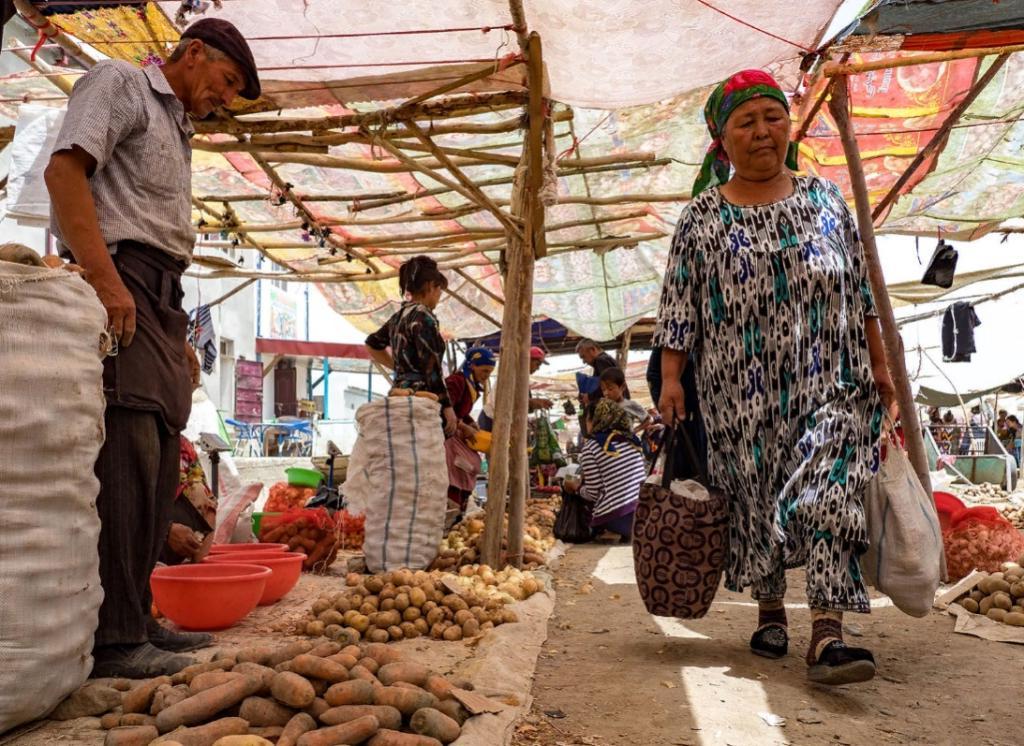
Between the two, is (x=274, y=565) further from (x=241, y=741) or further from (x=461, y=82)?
(x=461, y=82)

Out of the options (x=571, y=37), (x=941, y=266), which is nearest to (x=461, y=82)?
(x=571, y=37)

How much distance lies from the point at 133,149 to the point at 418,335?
2.49m

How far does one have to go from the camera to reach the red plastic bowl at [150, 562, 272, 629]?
2984 mm

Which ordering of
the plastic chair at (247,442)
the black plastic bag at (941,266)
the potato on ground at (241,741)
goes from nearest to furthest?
1. the potato on ground at (241,741)
2. the black plastic bag at (941,266)
3. the plastic chair at (247,442)

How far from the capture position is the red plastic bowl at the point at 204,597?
9.79ft

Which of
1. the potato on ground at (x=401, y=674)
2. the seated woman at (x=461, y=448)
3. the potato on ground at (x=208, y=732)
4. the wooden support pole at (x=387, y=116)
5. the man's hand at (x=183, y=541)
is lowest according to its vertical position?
the potato on ground at (x=208, y=732)

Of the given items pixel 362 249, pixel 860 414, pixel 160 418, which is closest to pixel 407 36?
pixel 160 418

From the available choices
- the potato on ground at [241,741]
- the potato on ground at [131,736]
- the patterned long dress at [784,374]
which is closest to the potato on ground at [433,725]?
the potato on ground at [241,741]

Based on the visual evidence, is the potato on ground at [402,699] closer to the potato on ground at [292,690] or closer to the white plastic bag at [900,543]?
the potato on ground at [292,690]

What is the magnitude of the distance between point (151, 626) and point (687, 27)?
3.18 meters

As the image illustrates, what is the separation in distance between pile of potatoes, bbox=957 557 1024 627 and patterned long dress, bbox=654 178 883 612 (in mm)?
1216

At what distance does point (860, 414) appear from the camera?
2752 millimetres

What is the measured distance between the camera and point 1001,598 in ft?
11.5

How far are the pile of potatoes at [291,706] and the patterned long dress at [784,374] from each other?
50.6 inches
